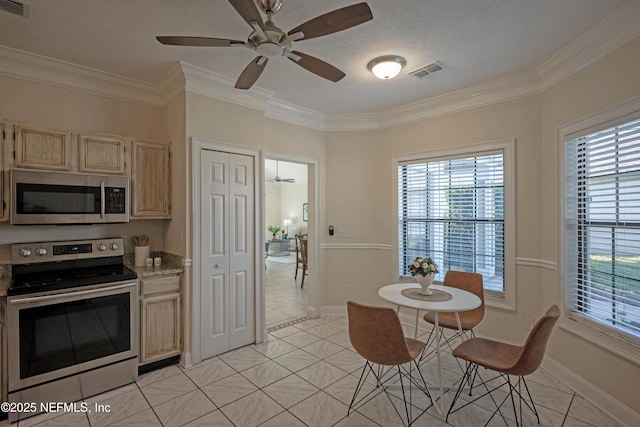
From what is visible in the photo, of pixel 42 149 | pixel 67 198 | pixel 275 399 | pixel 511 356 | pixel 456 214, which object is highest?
pixel 42 149

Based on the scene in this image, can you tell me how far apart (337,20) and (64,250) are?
2.96 m

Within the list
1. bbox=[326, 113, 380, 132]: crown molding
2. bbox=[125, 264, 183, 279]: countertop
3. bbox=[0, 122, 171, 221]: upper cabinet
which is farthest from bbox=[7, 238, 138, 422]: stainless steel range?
bbox=[326, 113, 380, 132]: crown molding

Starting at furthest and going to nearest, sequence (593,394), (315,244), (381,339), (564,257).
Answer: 1. (315,244)
2. (564,257)
3. (593,394)
4. (381,339)

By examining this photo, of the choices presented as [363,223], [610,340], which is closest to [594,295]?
[610,340]

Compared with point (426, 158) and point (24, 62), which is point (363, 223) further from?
point (24, 62)

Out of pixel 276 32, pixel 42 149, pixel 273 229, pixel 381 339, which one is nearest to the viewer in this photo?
pixel 276 32

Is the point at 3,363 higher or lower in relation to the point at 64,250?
lower

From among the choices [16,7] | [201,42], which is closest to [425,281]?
[201,42]

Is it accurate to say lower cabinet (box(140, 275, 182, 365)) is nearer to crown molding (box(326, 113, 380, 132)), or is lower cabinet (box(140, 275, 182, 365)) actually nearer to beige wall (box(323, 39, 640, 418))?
beige wall (box(323, 39, 640, 418))

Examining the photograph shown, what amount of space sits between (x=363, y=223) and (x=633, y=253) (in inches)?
108

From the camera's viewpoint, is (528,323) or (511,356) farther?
(528,323)

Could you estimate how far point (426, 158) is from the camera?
13.0ft

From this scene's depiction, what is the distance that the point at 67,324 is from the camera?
2469 mm

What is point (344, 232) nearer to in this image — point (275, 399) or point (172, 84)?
point (275, 399)
